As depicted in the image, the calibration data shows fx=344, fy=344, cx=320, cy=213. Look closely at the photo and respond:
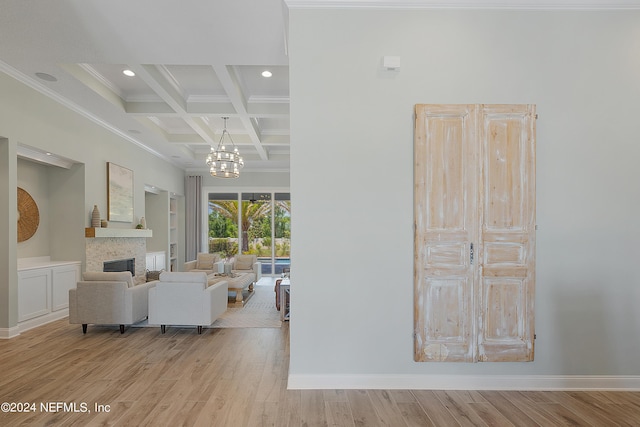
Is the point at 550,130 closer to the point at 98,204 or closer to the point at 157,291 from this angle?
the point at 157,291

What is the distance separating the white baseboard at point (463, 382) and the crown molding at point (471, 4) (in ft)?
10.0

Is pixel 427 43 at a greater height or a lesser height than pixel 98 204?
greater

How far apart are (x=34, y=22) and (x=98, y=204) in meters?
3.46

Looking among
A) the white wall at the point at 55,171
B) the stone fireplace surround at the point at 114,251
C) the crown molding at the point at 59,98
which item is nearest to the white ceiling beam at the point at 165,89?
Answer: the crown molding at the point at 59,98

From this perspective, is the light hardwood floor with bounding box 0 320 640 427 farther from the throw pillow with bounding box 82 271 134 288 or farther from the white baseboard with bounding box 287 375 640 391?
the throw pillow with bounding box 82 271 134 288

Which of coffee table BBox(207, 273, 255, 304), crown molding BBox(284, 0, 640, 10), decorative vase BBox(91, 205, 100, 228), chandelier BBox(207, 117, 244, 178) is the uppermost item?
crown molding BBox(284, 0, 640, 10)

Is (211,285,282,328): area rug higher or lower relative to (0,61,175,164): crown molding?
lower

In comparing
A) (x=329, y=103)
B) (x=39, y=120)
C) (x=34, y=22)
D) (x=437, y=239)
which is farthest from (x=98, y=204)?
(x=437, y=239)

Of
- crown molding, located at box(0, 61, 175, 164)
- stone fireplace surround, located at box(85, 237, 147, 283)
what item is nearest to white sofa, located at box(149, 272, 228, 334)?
stone fireplace surround, located at box(85, 237, 147, 283)

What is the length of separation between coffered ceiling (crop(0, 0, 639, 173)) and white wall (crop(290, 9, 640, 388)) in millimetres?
235

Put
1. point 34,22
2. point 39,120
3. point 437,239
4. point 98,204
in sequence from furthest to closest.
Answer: point 98,204 → point 39,120 → point 34,22 → point 437,239

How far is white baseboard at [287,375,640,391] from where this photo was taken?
2.80m

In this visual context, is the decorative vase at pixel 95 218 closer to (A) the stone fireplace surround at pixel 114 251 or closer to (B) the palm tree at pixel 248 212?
(A) the stone fireplace surround at pixel 114 251

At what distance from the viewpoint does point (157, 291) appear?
4348mm
